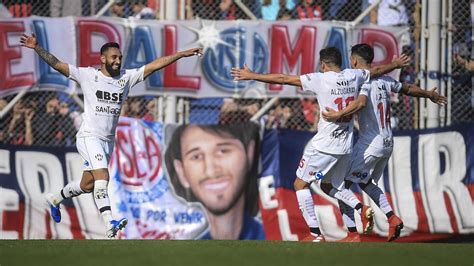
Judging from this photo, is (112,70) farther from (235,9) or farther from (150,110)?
(235,9)

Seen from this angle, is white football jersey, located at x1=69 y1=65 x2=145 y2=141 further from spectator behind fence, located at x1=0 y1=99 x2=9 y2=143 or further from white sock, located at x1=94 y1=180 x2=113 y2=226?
spectator behind fence, located at x1=0 y1=99 x2=9 y2=143

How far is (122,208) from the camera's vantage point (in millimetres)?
18719

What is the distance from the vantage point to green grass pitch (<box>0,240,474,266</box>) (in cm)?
1009

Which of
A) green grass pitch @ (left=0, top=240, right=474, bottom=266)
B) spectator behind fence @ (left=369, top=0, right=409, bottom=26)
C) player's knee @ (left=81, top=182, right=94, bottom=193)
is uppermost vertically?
spectator behind fence @ (left=369, top=0, right=409, bottom=26)

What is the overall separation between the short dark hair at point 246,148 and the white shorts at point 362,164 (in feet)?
15.7

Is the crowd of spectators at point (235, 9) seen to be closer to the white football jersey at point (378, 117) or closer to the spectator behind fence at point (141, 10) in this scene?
the spectator behind fence at point (141, 10)

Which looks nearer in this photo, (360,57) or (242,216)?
(360,57)

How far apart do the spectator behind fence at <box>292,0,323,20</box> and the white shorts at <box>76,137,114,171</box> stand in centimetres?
657

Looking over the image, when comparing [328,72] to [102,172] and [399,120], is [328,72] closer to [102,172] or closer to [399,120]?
[102,172]

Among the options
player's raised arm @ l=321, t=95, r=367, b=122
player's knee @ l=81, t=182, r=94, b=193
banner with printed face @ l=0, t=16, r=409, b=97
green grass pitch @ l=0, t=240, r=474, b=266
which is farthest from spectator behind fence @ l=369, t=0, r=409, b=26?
green grass pitch @ l=0, t=240, r=474, b=266

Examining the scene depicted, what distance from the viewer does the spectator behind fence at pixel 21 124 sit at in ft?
62.1

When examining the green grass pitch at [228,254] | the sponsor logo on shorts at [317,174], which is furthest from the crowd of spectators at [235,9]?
the green grass pitch at [228,254]

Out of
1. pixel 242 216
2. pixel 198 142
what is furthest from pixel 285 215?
pixel 198 142

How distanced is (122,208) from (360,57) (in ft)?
21.3
